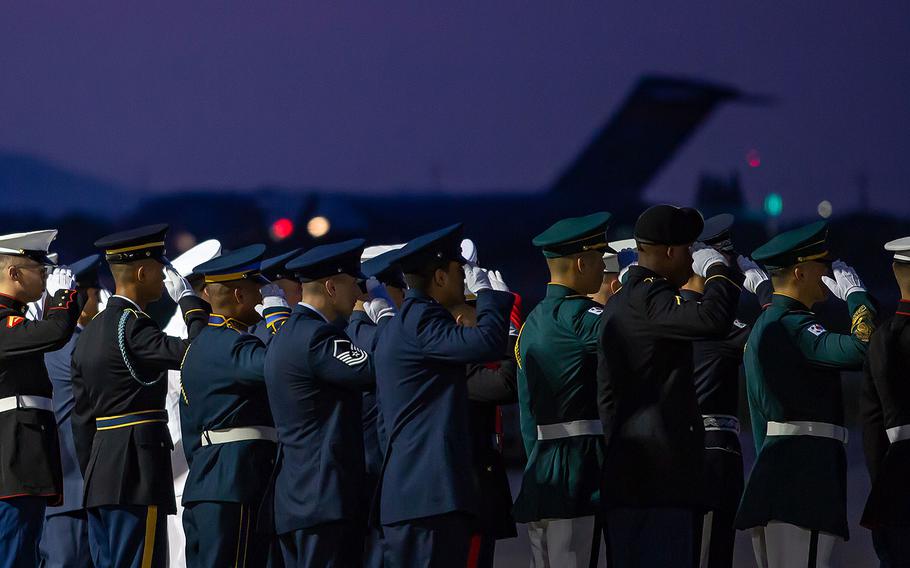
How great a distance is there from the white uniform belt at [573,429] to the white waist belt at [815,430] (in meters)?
0.61

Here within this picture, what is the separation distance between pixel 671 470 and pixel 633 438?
143 millimetres

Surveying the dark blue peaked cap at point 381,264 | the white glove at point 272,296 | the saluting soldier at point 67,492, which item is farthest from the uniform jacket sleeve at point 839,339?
the saluting soldier at point 67,492

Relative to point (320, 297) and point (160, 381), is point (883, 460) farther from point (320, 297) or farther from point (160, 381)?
point (160, 381)

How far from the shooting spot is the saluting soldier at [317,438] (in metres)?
3.83

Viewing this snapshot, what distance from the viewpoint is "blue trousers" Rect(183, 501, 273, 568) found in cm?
430

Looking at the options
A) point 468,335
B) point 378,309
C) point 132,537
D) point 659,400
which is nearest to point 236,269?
point 378,309

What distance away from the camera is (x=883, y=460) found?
3.87 meters

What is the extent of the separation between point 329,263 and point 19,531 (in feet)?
5.09

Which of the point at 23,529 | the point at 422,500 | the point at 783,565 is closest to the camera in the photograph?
→ the point at 422,500

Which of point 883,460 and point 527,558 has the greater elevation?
point 883,460

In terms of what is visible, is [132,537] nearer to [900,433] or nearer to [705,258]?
[705,258]

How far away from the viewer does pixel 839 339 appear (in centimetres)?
403

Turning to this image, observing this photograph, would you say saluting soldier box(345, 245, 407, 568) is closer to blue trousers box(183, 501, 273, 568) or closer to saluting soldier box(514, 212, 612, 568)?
blue trousers box(183, 501, 273, 568)

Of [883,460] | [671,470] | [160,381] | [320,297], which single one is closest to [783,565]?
[883,460]
